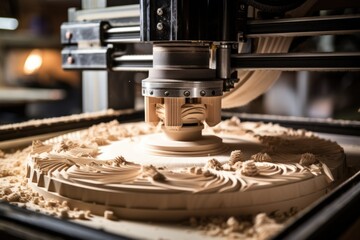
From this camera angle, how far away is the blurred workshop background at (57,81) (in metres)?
4.42

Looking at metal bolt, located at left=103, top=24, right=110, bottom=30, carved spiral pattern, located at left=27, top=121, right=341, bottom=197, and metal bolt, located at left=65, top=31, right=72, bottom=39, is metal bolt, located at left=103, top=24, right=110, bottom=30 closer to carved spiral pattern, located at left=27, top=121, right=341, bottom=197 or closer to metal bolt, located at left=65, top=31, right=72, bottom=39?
metal bolt, located at left=65, top=31, right=72, bottom=39

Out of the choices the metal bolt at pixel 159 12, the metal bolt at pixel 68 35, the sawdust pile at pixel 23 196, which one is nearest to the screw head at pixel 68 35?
the metal bolt at pixel 68 35

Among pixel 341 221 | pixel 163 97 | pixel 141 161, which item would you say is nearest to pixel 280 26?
pixel 163 97

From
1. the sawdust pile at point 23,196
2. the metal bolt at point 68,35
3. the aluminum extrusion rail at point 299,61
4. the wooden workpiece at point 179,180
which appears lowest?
the sawdust pile at point 23,196

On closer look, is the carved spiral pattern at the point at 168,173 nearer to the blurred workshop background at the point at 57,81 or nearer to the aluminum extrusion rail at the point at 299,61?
the aluminum extrusion rail at the point at 299,61

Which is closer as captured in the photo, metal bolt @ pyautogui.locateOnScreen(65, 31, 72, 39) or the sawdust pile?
the sawdust pile

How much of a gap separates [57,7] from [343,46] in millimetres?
4151

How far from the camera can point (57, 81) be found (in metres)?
6.74

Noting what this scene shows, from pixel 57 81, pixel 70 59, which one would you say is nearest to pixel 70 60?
pixel 70 59

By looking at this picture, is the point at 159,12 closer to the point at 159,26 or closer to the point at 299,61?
the point at 159,26

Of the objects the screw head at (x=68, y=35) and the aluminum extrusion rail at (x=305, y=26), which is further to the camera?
the screw head at (x=68, y=35)

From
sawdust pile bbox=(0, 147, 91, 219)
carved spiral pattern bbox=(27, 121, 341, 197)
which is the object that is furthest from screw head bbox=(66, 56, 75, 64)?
carved spiral pattern bbox=(27, 121, 341, 197)

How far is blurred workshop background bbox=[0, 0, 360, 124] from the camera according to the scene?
4418mm

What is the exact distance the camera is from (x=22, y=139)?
76.4 inches
